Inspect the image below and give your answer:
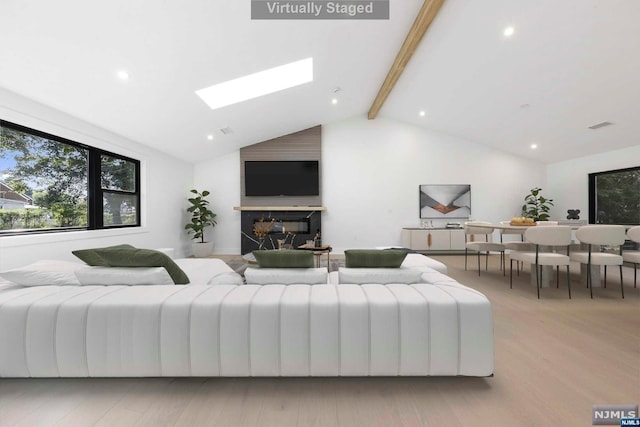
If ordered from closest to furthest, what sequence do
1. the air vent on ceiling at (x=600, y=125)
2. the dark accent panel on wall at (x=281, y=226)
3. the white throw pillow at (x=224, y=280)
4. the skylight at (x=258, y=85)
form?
the white throw pillow at (x=224, y=280), the skylight at (x=258, y=85), the air vent on ceiling at (x=600, y=125), the dark accent panel on wall at (x=281, y=226)

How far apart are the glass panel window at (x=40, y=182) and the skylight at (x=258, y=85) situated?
6.29 ft

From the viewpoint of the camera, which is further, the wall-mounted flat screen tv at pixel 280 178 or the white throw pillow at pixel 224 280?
the wall-mounted flat screen tv at pixel 280 178

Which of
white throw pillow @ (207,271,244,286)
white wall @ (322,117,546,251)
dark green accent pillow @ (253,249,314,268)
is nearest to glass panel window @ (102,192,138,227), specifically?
white throw pillow @ (207,271,244,286)

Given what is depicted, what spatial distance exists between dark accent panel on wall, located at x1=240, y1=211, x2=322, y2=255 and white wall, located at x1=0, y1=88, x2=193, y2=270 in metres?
1.30

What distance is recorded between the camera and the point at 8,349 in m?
1.38

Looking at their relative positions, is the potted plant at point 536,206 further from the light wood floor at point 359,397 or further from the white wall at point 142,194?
the white wall at point 142,194

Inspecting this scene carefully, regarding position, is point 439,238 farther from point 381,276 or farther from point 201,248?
point 201,248

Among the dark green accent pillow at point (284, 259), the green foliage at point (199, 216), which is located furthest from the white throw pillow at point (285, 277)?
the green foliage at point (199, 216)

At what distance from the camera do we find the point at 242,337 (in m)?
1.38

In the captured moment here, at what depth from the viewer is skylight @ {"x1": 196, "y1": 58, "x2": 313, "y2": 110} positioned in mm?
3880

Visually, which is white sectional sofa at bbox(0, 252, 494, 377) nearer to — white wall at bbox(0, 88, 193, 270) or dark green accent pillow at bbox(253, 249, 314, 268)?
dark green accent pillow at bbox(253, 249, 314, 268)

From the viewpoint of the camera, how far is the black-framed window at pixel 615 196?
180 inches

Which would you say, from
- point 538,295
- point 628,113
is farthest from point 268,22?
point 628,113

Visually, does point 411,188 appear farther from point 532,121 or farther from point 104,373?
point 104,373
